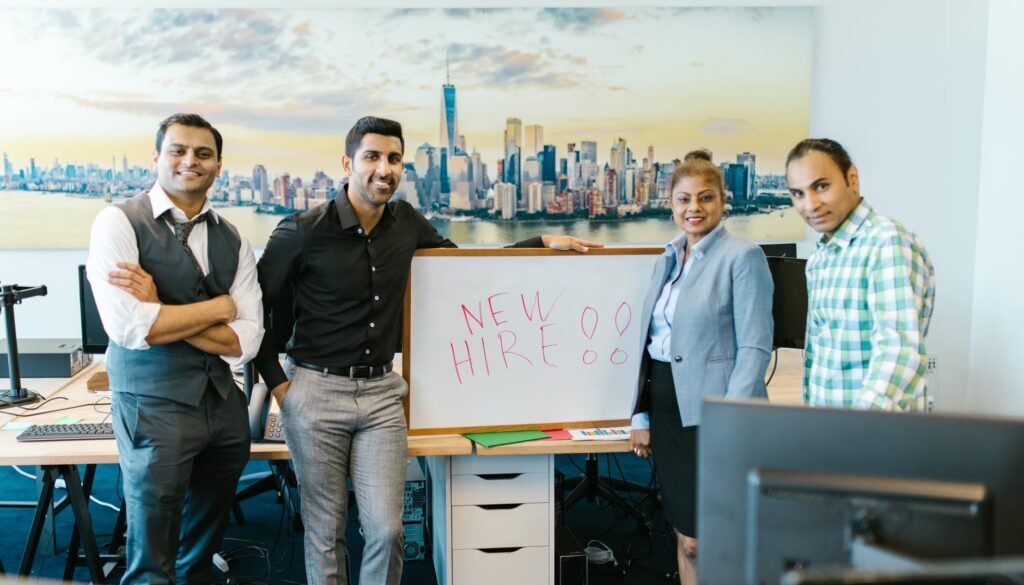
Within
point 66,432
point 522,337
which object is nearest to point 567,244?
point 522,337

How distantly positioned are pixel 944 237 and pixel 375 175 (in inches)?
138

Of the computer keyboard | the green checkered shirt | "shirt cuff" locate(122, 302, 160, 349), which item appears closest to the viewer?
the green checkered shirt

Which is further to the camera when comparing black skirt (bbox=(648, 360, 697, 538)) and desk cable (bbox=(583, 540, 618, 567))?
desk cable (bbox=(583, 540, 618, 567))

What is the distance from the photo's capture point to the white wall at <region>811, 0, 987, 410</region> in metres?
4.13

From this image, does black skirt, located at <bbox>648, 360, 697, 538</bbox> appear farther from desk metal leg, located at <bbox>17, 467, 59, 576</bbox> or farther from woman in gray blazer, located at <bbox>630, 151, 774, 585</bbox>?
desk metal leg, located at <bbox>17, 467, 59, 576</bbox>

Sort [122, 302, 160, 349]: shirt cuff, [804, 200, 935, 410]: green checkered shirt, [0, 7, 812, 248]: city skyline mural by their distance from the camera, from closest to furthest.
Answer: [804, 200, 935, 410]: green checkered shirt
[122, 302, 160, 349]: shirt cuff
[0, 7, 812, 248]: city skyline mural

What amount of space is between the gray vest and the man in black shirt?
0.20m

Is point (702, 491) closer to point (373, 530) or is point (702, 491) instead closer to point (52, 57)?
point (373, 530)

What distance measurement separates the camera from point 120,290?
1.94 m

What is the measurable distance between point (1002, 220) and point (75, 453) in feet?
12.5

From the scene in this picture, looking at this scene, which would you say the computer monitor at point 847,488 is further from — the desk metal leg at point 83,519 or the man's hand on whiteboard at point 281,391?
the desk metal leg at point 83,519

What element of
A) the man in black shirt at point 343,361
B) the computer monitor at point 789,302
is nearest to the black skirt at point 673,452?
the man in black shirt at point 343,361

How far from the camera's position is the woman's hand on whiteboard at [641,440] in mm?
2240

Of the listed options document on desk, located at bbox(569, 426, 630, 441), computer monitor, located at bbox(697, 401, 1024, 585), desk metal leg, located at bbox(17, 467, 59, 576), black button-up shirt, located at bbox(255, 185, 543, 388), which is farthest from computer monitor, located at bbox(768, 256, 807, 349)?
desk metal leg, located at bbox(17, 467, 59, 576)
